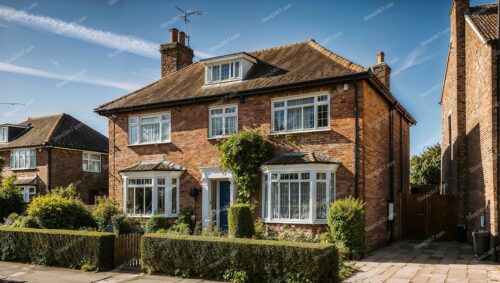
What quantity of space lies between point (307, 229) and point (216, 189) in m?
4.62

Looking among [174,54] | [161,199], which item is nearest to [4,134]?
[174,54]

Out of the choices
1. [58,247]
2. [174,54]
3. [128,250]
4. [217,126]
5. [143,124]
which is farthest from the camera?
[174,54]

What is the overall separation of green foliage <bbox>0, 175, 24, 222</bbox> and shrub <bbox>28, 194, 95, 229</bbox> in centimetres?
958

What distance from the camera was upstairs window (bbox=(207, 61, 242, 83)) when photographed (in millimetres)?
18000

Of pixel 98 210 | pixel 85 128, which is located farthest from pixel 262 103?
pixel 85 128

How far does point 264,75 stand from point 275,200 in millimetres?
5135

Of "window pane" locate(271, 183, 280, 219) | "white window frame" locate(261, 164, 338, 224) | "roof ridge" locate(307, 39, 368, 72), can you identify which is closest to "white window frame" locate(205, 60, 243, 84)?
"roof ridge" locate(307, 39, 368, 72)

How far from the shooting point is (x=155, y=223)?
17.2m

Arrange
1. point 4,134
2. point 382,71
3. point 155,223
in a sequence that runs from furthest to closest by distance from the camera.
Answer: point 4,134
point 382,71
point 155,223

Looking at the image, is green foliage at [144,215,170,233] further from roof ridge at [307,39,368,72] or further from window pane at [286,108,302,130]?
roof ridge at [307,39,368,72]

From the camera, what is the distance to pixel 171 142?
1853 centimetres

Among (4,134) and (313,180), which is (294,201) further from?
(4,134)

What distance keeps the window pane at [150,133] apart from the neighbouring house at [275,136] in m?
0.05

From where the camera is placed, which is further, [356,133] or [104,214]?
[104,214]
